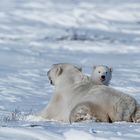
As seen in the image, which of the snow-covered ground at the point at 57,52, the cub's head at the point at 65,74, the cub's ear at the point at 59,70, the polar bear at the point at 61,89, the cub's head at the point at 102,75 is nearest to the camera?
the snow-covered ground at the point at 57,52

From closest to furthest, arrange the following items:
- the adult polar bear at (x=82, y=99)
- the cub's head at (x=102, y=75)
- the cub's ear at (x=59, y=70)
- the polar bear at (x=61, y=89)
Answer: the adult polar bear at (x=82, y=99) → the polar bear at (x=61, y=89) → the cub's ear at (x=59, y=70) → the cub's head at (x=102, y=75)

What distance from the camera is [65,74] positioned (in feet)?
21.7

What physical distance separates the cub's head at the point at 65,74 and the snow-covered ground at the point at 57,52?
1.65 feet

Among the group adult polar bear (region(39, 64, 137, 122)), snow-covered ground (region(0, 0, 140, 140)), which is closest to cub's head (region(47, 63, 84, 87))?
adult polar bear (region(39, 64, 137, 122))

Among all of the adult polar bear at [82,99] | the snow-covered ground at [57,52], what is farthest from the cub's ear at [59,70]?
the snow-covered ground at [57,52]

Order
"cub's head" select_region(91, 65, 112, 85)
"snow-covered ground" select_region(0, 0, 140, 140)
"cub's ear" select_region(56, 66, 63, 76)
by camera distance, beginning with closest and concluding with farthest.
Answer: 1. "snow-covered ground" select_region(0, 0, 140, 140)
2. "cub's ear" select_region(56, 66, 63, 76)
3. "cub's head" select_region(91, 65, 112, 85)

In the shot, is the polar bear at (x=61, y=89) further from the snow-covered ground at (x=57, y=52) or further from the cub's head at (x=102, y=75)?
the cub's head at (x=102, y=75)

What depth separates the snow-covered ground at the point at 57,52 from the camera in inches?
174

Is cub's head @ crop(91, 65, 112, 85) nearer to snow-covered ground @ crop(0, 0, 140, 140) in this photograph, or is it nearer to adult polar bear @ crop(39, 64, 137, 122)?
adult polar bear @ crop(39, 64, 137, 122)

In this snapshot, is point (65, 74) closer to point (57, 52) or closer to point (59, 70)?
point (59, 70)

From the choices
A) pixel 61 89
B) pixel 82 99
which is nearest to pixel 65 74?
pixel 61 89

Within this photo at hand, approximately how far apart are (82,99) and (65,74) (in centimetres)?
70

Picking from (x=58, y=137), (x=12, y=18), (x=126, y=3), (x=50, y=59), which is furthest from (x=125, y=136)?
(x=126, y=3)

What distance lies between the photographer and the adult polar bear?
5.72 metres
